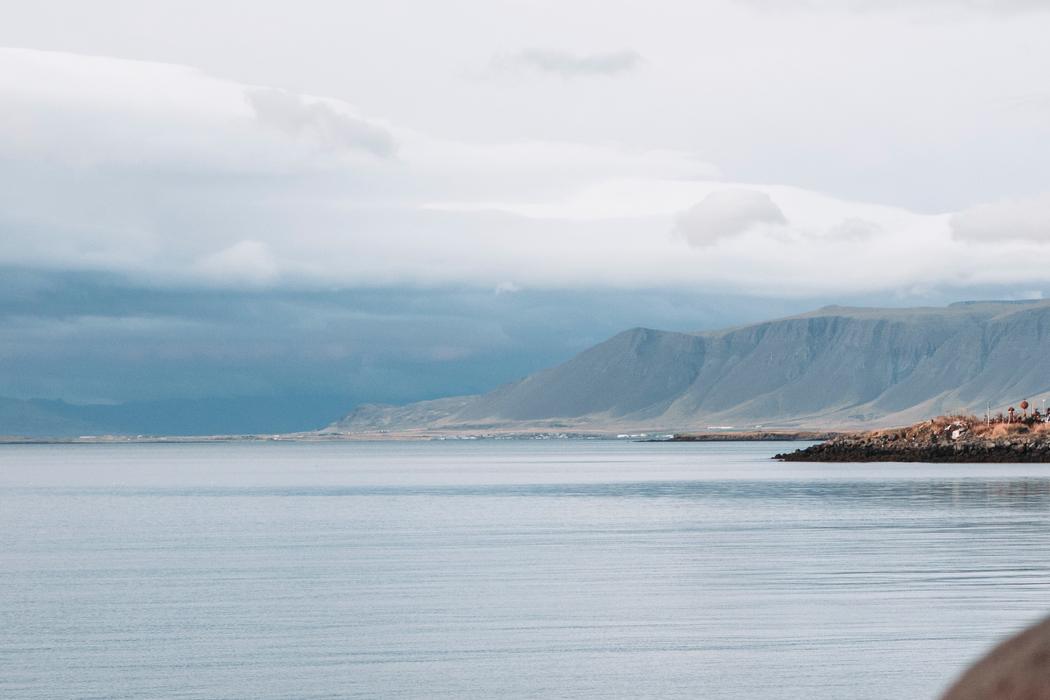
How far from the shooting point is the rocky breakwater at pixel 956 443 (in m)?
135

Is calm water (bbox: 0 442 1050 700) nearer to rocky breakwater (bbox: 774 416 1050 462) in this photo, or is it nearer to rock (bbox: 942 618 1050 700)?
rock (bbox: 942 618 1050 700)

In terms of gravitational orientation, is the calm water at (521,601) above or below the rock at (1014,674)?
below

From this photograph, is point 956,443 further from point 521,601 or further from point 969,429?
point 521,601

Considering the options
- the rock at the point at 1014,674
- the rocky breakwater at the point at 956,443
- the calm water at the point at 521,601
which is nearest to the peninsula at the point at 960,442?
the rocky breakwater at the point at 956,443

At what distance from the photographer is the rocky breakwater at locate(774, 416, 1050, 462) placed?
13462 cm

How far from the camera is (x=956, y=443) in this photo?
14000 centimetres

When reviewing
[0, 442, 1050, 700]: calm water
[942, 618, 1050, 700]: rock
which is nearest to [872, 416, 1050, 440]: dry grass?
[0, 442, 1050, 700]: calm water

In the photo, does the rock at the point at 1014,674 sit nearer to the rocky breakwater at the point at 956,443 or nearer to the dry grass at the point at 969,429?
the rocky breakwater at the point at 956,443

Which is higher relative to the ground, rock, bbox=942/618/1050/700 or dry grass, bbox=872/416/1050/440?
rock, bbox=942/618/1050/700

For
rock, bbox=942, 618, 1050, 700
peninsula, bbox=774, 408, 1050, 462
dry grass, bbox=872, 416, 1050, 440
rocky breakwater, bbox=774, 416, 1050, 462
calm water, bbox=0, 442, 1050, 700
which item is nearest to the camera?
rock, bbox=942, 618, 1050, 700

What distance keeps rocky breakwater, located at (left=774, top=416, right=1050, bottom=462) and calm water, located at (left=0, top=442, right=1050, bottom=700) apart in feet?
250

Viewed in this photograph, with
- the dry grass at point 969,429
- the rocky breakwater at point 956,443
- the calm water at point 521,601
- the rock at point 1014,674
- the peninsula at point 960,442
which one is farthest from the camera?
the dry grass at point 969,429

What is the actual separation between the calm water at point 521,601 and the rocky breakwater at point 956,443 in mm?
76108

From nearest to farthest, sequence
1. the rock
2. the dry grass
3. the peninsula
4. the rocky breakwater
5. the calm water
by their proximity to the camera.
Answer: the rock
the calm water
the rocky breakwater
the peninsula
the dry grass
